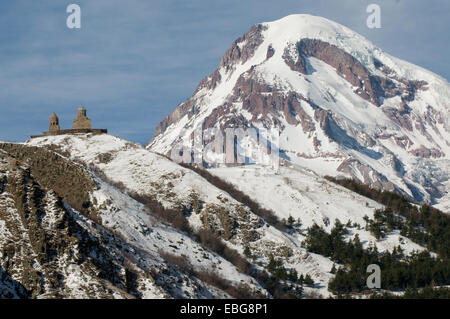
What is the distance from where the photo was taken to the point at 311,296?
363 ft

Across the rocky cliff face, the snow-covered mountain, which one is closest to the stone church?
the snow-covered mountain

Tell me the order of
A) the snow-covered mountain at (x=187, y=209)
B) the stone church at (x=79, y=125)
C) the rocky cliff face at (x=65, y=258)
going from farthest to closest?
the stone church at (x=79, y=125), the snow-covered mountain at (x=187, y=209), the rocky cliff face at (x=65, y=258)

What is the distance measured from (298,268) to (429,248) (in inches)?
1195

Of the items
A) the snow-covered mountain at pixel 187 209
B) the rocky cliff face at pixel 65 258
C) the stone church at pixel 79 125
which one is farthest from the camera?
the stone church at pixel 79 125

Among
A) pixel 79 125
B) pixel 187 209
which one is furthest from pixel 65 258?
pixel 79 125

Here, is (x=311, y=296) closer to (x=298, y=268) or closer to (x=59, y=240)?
(x=298, y=268)

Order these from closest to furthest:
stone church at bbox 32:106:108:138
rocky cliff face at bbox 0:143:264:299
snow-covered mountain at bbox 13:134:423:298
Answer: rocky cliff face at bbox 0:143:264:299
snow-covered mountain at bbox 13:134:423:298
stone church at bbox 32:106:108:138

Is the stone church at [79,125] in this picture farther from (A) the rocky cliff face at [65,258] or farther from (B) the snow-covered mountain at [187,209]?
(A) the rocky cliff face at [65,258]

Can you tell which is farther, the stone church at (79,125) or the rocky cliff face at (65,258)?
the stone church at (79,125)

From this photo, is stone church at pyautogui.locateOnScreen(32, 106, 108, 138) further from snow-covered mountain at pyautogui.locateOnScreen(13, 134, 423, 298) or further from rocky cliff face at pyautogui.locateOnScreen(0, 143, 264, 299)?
rocky cliff face at pyautogui.locateOnScreen(0, 143, 264, 299)

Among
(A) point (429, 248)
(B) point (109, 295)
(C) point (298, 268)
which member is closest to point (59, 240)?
(B) point (109, 295)

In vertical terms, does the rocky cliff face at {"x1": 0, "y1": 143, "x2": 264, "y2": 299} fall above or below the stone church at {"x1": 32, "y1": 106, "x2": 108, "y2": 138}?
below

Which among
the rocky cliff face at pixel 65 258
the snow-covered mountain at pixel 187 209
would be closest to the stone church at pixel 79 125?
the snow-covered mountain at pixel 187 209
